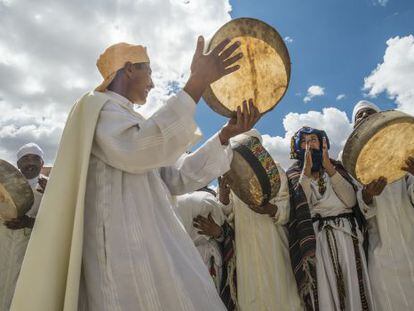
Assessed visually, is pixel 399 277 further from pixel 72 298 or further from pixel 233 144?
pixel 72 298

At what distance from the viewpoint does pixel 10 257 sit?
4.89 metres

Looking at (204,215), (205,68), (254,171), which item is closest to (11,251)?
(204,215)

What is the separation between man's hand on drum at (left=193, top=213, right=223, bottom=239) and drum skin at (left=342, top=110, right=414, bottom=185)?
1781 millimetres

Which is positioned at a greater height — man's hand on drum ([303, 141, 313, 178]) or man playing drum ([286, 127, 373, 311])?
man's hand on drum ([303, 141, 313, 178])

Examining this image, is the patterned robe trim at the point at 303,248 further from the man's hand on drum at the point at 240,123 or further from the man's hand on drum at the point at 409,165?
the man's hand on drum at the point at 240,123

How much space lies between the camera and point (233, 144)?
3.69 m

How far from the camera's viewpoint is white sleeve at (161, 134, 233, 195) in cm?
232

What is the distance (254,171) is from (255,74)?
3.47 ft

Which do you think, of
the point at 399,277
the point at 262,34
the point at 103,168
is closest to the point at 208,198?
the point at 399,277

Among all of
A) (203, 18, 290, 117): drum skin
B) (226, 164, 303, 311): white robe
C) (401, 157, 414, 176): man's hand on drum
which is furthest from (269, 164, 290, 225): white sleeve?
(203, 18, 290, 117): drum skin

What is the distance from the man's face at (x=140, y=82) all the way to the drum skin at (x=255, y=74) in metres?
0.43

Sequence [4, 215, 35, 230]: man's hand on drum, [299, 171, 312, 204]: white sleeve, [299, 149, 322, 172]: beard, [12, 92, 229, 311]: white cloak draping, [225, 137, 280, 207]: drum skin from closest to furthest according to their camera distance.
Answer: [12, 92, 229, 311]: white cloak draping → [225, 137, 280, 207]: drum skin → [4, 215, 35, 230]: man's hand on drum → [299, 171, 312, 204]: white sleeve → [299, 149, 322, 172]: beard

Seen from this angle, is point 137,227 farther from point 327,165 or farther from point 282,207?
point 327,165

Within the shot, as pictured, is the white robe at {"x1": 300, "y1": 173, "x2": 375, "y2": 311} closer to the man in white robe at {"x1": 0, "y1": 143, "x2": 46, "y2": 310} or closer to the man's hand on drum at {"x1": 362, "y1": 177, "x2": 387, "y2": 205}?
the man's hand on drum at {"x1": 362, "y1": 177, "x2": 387, "y2": 205}
